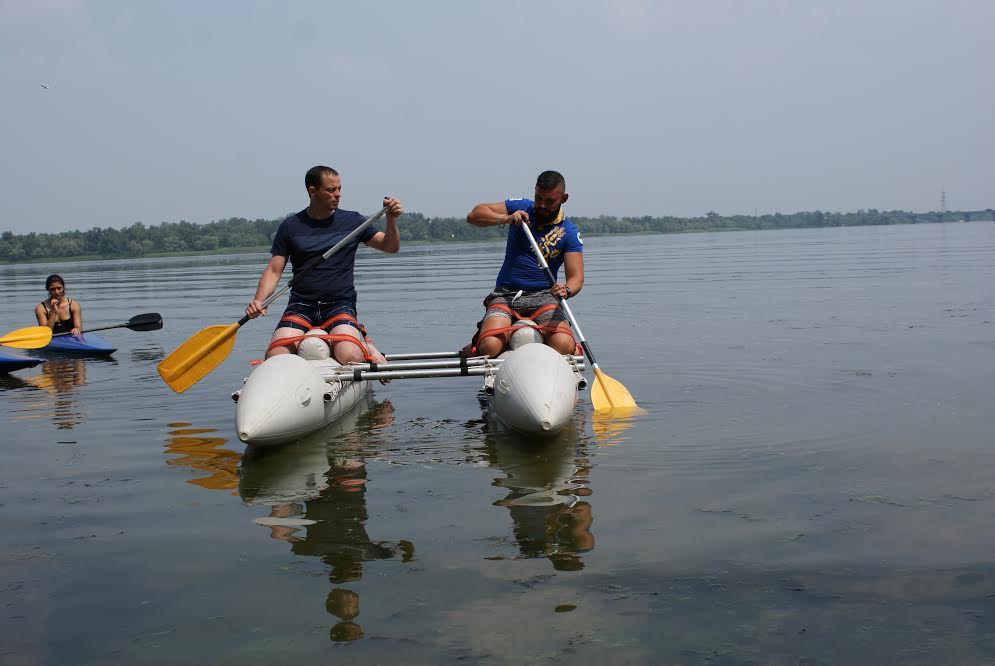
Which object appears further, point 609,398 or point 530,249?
point 530,249

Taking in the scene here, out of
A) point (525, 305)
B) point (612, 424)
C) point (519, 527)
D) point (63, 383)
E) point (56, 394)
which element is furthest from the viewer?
point (63, 383)

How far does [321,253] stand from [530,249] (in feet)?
6.54

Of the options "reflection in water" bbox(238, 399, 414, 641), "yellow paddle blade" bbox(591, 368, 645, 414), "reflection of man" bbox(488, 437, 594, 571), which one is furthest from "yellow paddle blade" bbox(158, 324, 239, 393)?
"yellow paddle blade" bbox(591, 368, 645, 414)

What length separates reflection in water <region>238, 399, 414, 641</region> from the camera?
14.5 feet

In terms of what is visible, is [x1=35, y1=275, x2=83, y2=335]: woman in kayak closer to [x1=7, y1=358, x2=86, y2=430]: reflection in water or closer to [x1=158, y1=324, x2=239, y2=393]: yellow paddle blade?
[x1=7, y1=358, x2=86, y2=430]: reflection in water

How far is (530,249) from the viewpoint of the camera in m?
8.88

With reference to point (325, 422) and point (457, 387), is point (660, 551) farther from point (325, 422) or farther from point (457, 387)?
point (457, 387)

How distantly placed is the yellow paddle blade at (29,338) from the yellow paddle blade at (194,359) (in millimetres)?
5595

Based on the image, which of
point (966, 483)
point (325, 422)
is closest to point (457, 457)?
point (325, 422)

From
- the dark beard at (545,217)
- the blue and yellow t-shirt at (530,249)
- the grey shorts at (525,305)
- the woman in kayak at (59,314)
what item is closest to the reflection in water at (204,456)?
the grey shorts at (525,305)

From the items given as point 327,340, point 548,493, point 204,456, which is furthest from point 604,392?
point 204,456

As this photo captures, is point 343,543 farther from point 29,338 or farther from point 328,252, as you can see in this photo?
point 29,338

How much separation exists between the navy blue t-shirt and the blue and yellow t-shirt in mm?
1374

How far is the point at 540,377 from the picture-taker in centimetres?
694
